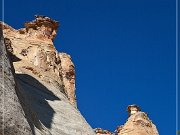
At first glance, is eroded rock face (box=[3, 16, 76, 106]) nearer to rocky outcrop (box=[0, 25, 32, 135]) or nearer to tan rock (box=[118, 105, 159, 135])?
tan rock (box=[118, 105, 159, 135])

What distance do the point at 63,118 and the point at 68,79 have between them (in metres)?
25.5

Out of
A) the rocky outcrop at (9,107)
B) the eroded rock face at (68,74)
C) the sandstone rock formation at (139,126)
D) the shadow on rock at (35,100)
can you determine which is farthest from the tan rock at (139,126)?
the rocky outcrop at (9,107)

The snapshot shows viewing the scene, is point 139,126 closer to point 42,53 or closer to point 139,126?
point 139,126

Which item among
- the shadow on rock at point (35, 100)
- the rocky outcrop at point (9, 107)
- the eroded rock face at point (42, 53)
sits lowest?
the rocky outcrop at point (9, 107)

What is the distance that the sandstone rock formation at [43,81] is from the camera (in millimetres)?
17238

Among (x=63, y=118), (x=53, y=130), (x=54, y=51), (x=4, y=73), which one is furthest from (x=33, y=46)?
(x=4, y=73)

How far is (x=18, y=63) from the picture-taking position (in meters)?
32.9

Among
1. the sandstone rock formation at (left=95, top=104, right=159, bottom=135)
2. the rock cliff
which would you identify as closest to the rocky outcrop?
the rock cliff

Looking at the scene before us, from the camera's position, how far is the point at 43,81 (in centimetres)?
3102

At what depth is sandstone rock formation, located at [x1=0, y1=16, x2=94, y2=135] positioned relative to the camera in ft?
56.6

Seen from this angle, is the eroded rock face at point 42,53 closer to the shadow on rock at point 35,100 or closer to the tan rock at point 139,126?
the shadow on rock at point 35,100

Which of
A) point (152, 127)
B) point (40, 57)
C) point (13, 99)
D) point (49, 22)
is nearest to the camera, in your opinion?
point (13, 99)

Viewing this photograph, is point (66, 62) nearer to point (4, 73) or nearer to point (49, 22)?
point (49, 22)

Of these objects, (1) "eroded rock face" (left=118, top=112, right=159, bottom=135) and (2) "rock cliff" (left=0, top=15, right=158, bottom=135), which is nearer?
(2) "rock cliff" (left=0, top=15, right=158, bottom=135)
